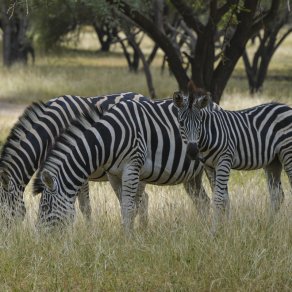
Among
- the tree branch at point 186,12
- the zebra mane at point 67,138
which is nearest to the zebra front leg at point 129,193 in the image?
the zebra mane at point 67,138

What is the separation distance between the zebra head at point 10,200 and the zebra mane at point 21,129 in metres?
0.19

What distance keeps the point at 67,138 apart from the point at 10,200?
80 centimetres

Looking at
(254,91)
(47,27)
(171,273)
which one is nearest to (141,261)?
(171,273)

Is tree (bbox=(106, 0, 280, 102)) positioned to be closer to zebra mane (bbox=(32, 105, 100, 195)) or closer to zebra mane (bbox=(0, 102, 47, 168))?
zebra mane (bbox=(0, 102, 47, 168))

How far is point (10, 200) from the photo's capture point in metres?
6.53

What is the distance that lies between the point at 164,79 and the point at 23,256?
19.6m

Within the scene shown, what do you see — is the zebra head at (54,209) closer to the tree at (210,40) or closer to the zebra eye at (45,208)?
the zebra eye at (45,208)

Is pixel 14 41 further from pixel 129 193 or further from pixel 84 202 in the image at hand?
pixel 129 193

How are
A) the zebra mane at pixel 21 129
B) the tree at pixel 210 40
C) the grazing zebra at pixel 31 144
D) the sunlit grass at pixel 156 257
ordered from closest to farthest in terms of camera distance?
1. the sunlit grass at pixel 156 257
2. the grazing zebra at pixel 31 144
3. the zebra mane at pixel 21 129
4. the tree at pixel 210 40

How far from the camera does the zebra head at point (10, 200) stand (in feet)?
20.7

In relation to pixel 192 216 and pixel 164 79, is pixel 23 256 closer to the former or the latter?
pixel 192 216

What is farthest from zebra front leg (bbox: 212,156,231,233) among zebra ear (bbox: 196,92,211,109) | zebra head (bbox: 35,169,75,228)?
zebra head (bbox: 35,169,75,228)

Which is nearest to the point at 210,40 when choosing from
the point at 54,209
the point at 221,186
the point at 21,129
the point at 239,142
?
the point at 239,142

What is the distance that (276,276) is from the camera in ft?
17.7
